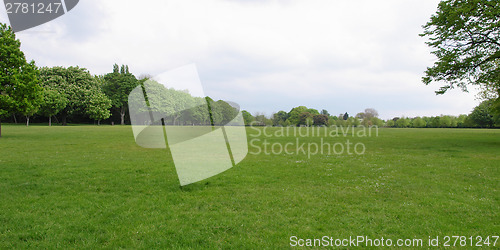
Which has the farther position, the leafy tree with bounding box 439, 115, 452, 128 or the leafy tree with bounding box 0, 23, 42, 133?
the leafy tree with bounding box 439, 115, 452, 128

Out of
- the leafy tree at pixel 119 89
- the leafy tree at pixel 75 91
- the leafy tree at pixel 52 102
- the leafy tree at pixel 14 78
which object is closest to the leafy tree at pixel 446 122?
the leafy tree at pixel 119 89

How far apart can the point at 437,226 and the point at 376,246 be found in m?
2.55

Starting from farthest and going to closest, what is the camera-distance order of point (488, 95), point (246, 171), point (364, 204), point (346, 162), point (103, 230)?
point (488, 95), point (346, 162), point (246, 171), point (364, 204), point (103, 230)

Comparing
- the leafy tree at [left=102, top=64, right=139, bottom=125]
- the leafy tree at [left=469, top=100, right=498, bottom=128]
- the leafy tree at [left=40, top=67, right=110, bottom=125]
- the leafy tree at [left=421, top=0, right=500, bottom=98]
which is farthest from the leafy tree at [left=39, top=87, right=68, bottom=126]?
the leafy tree at [left=469, top=100, right=498, bottom=128]

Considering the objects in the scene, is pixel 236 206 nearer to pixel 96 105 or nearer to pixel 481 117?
pixel 96 105

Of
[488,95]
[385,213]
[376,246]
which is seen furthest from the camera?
[488,95]

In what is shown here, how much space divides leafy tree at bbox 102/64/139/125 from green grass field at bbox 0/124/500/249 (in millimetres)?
95955

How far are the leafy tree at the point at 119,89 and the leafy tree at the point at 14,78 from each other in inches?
2780

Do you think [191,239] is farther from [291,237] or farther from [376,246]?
[376,246]

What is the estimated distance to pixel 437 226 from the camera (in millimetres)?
7676

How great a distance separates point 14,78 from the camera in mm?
31891

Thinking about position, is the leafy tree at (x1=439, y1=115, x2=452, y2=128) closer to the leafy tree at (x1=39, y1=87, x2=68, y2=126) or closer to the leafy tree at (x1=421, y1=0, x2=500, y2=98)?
the leafy tree at (x1=421, y1=0, x2=500, y2=98)

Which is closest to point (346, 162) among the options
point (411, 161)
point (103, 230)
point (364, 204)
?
point (411, 161)

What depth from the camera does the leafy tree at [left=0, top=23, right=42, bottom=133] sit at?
3192cm
